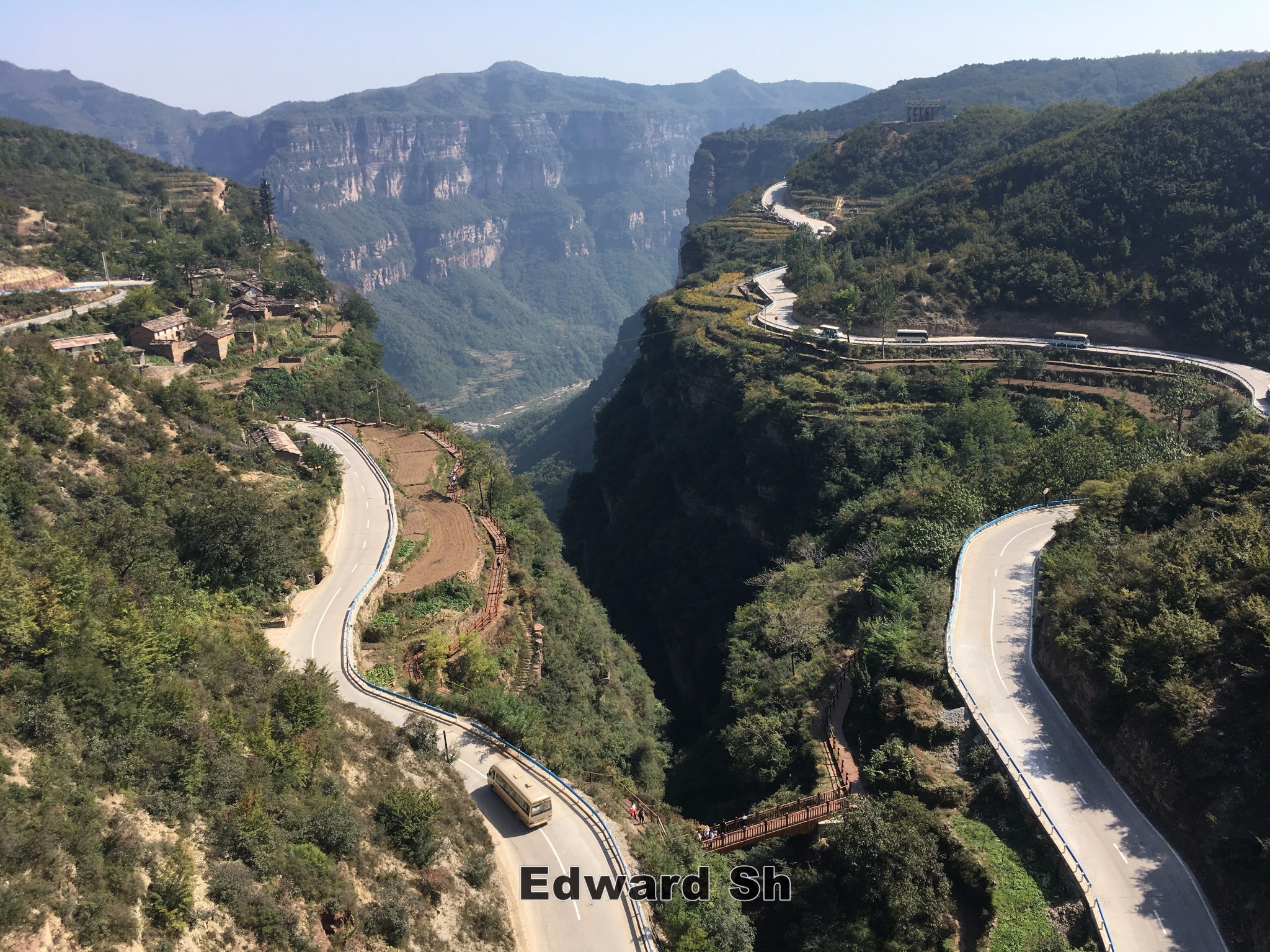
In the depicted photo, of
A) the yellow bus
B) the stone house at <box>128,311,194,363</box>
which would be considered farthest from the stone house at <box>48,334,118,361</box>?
the yellow bus

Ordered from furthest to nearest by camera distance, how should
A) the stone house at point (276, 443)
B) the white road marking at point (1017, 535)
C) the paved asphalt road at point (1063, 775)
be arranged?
the stone house at point (276, 443) → the white road marking at point (1017, 535) → the paved asphalt road at point (1063, 775)

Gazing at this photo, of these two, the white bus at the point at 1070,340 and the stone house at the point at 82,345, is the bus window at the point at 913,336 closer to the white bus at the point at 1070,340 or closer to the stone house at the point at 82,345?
the white bus at the point at 1070,340

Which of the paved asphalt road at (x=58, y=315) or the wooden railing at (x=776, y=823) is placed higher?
the paved asphalt road at (x=58, y=315)

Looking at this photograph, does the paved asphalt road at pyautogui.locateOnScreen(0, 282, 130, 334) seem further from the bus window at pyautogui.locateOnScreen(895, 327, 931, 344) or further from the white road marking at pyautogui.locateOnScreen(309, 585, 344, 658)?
the bus window at pyautogui.locateOnScreen(895, 327, 931, 344)

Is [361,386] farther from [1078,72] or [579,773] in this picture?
[1078,72]

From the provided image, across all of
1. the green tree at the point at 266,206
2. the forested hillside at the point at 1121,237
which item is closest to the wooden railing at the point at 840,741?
the forested hillside at the point at 1121,237

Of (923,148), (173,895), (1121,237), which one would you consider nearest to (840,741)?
(173,895)
